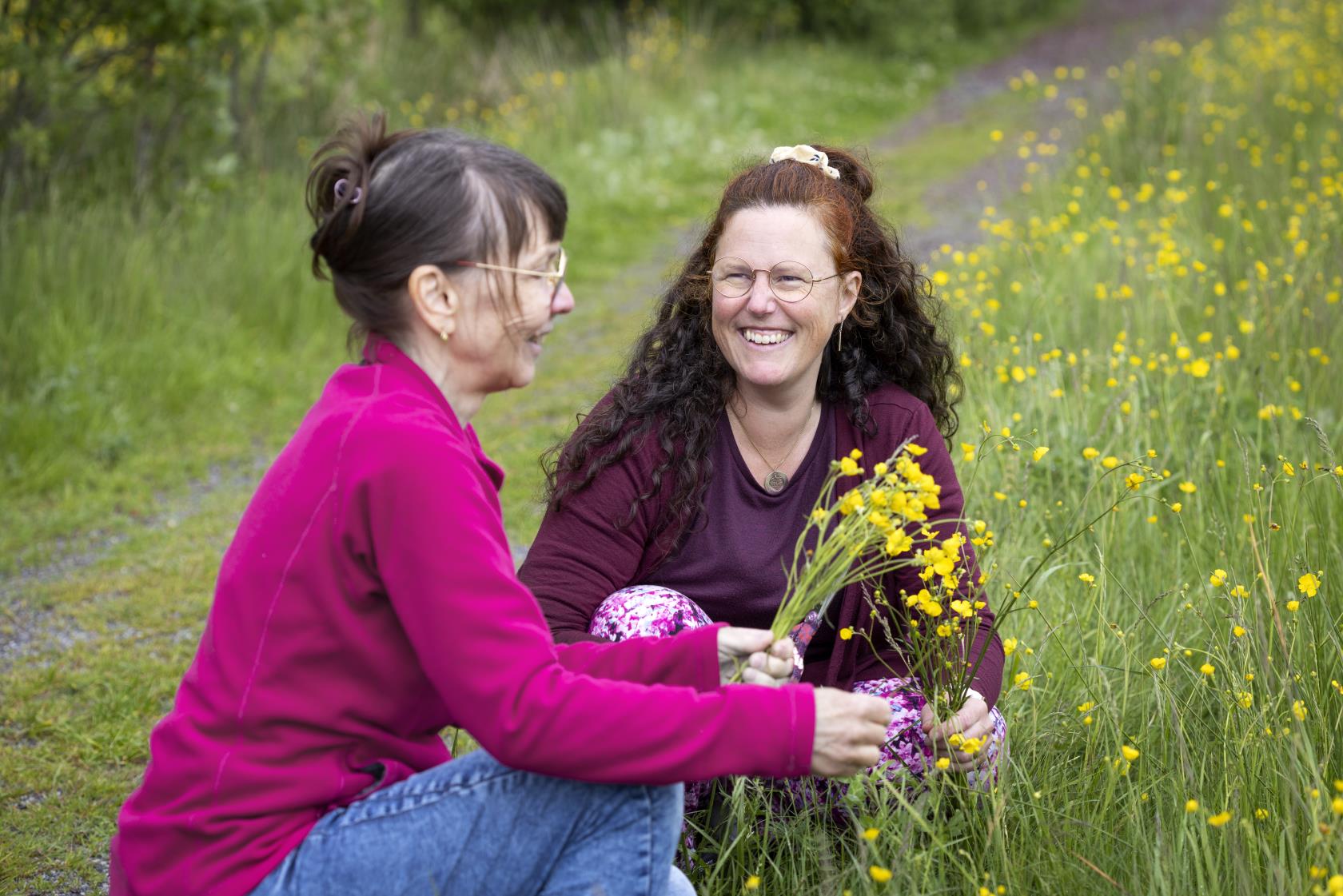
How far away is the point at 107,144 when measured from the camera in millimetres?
7133

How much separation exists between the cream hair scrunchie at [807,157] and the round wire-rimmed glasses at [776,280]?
0.25m

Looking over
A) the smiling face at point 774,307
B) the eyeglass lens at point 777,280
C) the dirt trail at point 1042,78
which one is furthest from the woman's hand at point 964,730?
the dirt trail at point 1042,78

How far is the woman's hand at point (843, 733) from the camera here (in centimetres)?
177

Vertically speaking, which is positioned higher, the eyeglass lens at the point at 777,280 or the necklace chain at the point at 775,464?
the eyeglass lens at the point at 777,280

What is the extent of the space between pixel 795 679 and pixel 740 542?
353 millimetres

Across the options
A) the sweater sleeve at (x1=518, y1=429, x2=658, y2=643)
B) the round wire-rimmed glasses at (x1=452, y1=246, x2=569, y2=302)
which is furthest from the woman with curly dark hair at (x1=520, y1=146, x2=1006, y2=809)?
the round wire-rimmed glasses at (x1=452, y1=246, x2=569, y2=302)

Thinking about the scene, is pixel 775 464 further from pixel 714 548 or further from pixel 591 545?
pixel 591 545

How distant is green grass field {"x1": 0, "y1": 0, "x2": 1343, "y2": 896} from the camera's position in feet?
7.42

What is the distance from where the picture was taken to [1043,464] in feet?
12.8

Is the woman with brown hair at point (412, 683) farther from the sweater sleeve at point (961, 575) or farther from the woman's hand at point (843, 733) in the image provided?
the sweater sleeve at point (961, 575)

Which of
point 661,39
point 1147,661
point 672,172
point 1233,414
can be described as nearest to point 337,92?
point 672,172

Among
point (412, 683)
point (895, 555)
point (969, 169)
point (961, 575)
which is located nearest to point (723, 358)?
point (961, 575)

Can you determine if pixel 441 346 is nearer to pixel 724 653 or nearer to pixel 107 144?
pixel 724 653

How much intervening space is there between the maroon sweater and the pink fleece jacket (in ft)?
2.73
